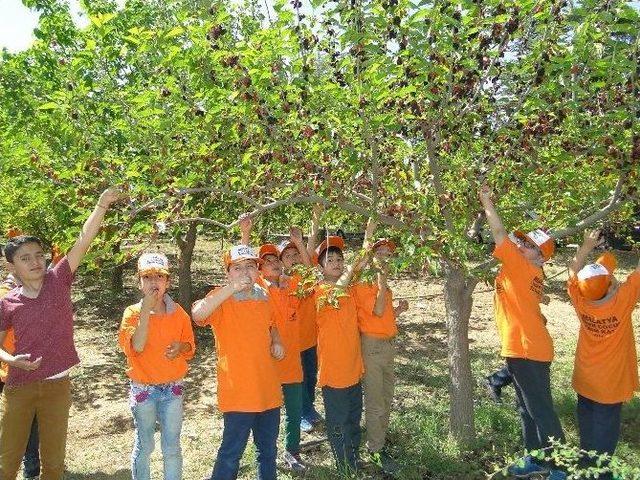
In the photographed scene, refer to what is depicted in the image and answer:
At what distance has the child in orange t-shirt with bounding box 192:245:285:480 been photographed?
404cm

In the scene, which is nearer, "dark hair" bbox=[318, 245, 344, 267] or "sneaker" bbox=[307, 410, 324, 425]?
"dark hair" bbox=[318, 245, 344, 267]

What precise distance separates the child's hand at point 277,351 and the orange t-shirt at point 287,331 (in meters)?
0.46

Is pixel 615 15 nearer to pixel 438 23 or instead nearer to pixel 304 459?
pixel 438 23

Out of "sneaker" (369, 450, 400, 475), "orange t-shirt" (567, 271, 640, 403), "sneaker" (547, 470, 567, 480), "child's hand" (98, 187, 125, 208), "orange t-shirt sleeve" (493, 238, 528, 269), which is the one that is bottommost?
"sneaker" (369, 450, 400, 475)

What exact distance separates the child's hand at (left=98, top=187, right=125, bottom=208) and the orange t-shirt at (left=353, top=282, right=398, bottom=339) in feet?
6.95

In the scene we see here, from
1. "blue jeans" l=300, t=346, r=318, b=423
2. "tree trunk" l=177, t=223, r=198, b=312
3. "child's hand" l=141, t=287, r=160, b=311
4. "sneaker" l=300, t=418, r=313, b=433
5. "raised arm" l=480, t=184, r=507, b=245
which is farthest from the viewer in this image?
"tree trunk" l=177, t=223, r=198, b=312

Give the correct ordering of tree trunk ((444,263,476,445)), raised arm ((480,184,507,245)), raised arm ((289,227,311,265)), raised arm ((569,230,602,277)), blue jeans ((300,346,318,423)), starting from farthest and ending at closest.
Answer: blue jeans ((300,346,318,423)) < raised arm ((289,227,311,265)) < tree trunk ((444,263,476,445)) < raised arm ((569,230,602,277)) < raised arm ((480,184,507,245))

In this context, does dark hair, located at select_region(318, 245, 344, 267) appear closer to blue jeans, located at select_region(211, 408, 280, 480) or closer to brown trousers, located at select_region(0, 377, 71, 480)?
blue jeans, located at select_region(211, 408, 280, 480)

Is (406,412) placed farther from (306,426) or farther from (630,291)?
(630,291)

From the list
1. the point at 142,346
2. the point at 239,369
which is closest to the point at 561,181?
the point at 239,369

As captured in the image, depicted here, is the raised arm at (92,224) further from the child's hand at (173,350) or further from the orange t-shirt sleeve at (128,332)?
the child's hand at (173,350)

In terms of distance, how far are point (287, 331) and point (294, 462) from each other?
1.13m

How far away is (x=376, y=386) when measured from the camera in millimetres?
4973

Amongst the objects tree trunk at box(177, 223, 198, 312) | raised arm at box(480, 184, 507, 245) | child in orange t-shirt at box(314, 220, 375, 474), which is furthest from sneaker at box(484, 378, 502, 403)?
tree trunk at box(177, 223, 198, 312)
